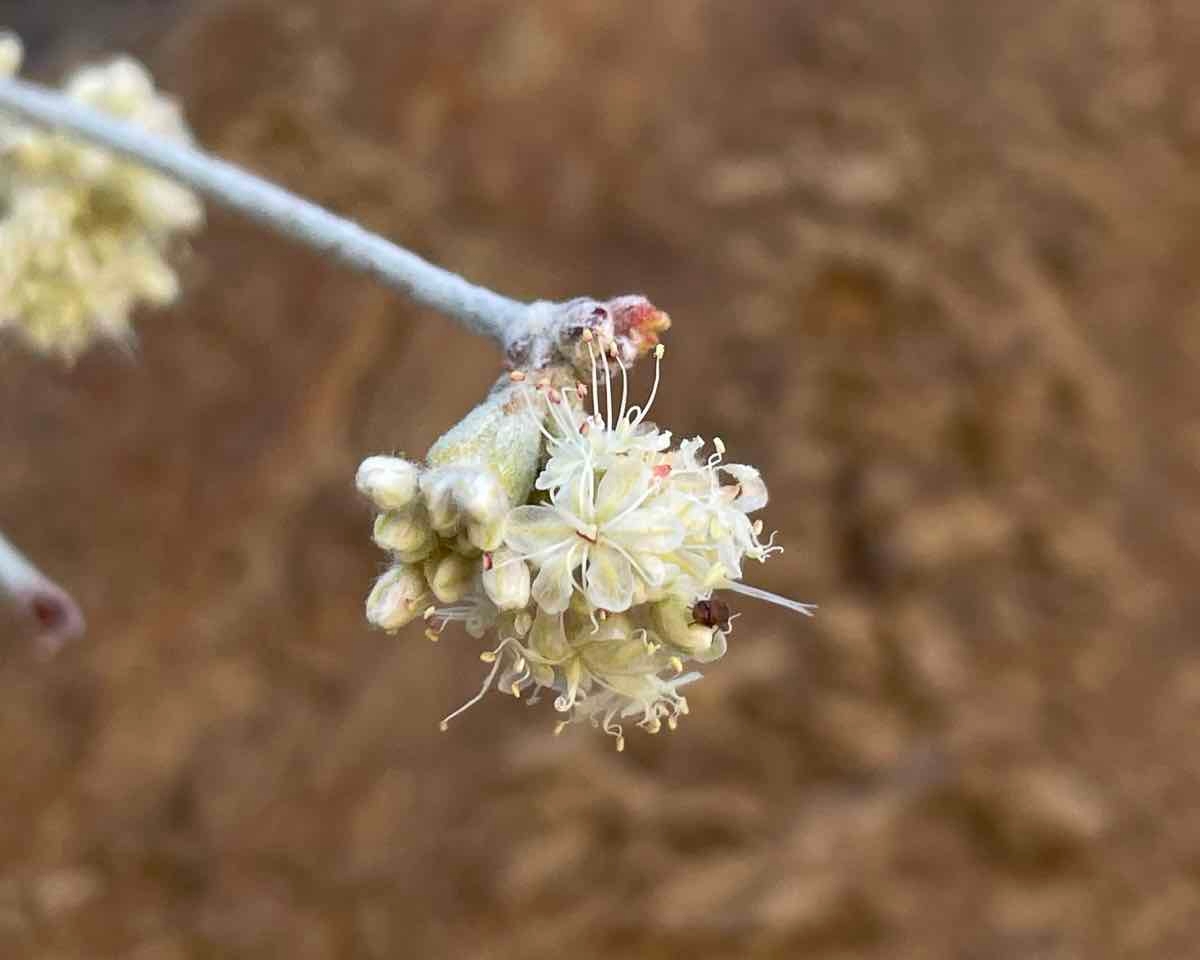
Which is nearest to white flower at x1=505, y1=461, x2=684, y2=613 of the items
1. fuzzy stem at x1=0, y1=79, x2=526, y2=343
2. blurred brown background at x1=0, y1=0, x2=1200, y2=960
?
fuzzy stem at x1=0, y1=79, x2=526, y2=343

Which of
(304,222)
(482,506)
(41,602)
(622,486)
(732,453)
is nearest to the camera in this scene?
(482,506)

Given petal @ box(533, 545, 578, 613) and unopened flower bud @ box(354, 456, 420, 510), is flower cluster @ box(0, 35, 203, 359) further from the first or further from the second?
petal @ box(533, 545, 578, 613)

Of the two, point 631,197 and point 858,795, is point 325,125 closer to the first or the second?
point 631,197

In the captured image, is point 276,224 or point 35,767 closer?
point 276,224

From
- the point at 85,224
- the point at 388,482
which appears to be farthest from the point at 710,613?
the point at 85,224

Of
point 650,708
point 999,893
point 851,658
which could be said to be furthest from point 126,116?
point 999,893

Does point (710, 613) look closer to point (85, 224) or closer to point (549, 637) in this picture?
point (549, 637)

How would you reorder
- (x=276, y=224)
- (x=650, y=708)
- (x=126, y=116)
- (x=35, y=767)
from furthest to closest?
(x=35, y=767) → (x=126, y=116) → (x=276, y=224) → (x=650, y=708)

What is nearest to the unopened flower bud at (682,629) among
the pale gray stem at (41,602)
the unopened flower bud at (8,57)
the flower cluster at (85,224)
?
the pale gray stem at (41,602)
